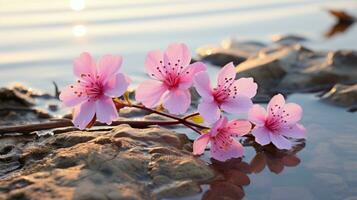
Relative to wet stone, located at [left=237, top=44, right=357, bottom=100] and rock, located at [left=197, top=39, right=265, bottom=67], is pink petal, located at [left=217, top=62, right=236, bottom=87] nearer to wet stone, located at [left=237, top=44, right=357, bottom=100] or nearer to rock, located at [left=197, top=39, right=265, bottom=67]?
wet stone, located at [left=237, top=44, right=357, bottom=100]

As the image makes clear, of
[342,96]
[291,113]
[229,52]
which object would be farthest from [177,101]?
[229,52]

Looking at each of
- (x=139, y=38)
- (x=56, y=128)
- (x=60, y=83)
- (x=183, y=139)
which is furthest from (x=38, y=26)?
(x=183, y=139)

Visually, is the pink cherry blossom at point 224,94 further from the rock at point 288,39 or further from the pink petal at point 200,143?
the rock at point 288,39

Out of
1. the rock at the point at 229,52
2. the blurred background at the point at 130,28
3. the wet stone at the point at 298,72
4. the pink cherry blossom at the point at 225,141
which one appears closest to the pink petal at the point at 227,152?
the pink cherry blossom at the point at 225,141

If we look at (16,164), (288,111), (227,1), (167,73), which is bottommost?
(16,164)

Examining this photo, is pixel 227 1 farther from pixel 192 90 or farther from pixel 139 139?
pixel 139 139

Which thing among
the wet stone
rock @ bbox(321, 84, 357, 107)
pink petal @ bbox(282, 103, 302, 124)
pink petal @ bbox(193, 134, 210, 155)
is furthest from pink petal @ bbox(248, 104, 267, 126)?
the wet stone
